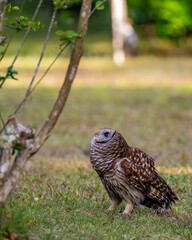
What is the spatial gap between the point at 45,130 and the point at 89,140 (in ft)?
Result: 20.9

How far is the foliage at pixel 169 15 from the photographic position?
79.2 feet

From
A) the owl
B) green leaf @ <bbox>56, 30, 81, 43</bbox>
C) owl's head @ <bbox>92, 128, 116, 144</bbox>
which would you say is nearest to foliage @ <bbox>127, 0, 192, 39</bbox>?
the owl

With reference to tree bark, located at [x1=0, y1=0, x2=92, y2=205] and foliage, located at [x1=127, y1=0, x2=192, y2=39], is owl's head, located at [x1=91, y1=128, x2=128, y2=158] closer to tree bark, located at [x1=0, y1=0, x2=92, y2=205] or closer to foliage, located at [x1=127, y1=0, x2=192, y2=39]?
tree bark, located at [x1=0, y1=0, x2=92, y2=205]

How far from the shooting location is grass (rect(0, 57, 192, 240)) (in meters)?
5.37

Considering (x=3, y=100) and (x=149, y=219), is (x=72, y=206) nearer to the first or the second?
(x=149, y=219)

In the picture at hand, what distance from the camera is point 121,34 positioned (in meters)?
24.7

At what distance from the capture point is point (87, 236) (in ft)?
16.7

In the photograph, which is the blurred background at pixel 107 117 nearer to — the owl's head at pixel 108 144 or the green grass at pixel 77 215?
the green grass at pixel 77 215

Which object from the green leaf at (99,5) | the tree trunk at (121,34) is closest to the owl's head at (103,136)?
→ the green leaf at (99,5)

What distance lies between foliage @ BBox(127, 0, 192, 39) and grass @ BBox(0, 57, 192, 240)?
1.44 meters

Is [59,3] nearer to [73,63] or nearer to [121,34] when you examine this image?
[73,63]

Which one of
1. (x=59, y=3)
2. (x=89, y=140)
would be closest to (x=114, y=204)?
(x=59, y=3)

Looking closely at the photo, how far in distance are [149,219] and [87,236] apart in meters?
0.84

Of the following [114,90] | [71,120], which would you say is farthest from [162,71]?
[71,120]
